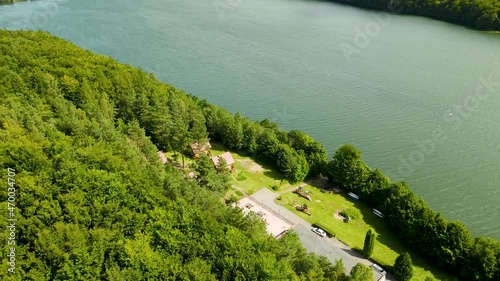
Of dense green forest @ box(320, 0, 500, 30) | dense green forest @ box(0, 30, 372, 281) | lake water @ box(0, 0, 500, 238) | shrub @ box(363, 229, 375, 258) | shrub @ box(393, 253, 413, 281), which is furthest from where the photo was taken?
dense green forest @ box(320, 0, 500, 30)

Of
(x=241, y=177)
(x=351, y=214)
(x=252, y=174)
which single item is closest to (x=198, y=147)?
(x=241, y=177)

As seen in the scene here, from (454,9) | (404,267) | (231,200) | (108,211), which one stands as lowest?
(231,200)

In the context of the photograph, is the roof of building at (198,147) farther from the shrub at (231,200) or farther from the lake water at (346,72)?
the lake water at (346,72)

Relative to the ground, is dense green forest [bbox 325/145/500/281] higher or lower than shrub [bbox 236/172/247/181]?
higher

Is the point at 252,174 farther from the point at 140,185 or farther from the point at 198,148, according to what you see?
the point at 140,185

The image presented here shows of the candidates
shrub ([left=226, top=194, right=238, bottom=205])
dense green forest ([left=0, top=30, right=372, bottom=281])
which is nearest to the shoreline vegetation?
dense green forest ([left=0, top=30, right=372, bottom=281])

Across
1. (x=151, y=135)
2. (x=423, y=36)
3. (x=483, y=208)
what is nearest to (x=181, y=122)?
(x=151, y=135)

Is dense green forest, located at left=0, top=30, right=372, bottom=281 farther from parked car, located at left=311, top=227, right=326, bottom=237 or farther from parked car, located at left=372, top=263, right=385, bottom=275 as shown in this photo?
parked car, located at left=311, top=227, right=326, bottom=237
